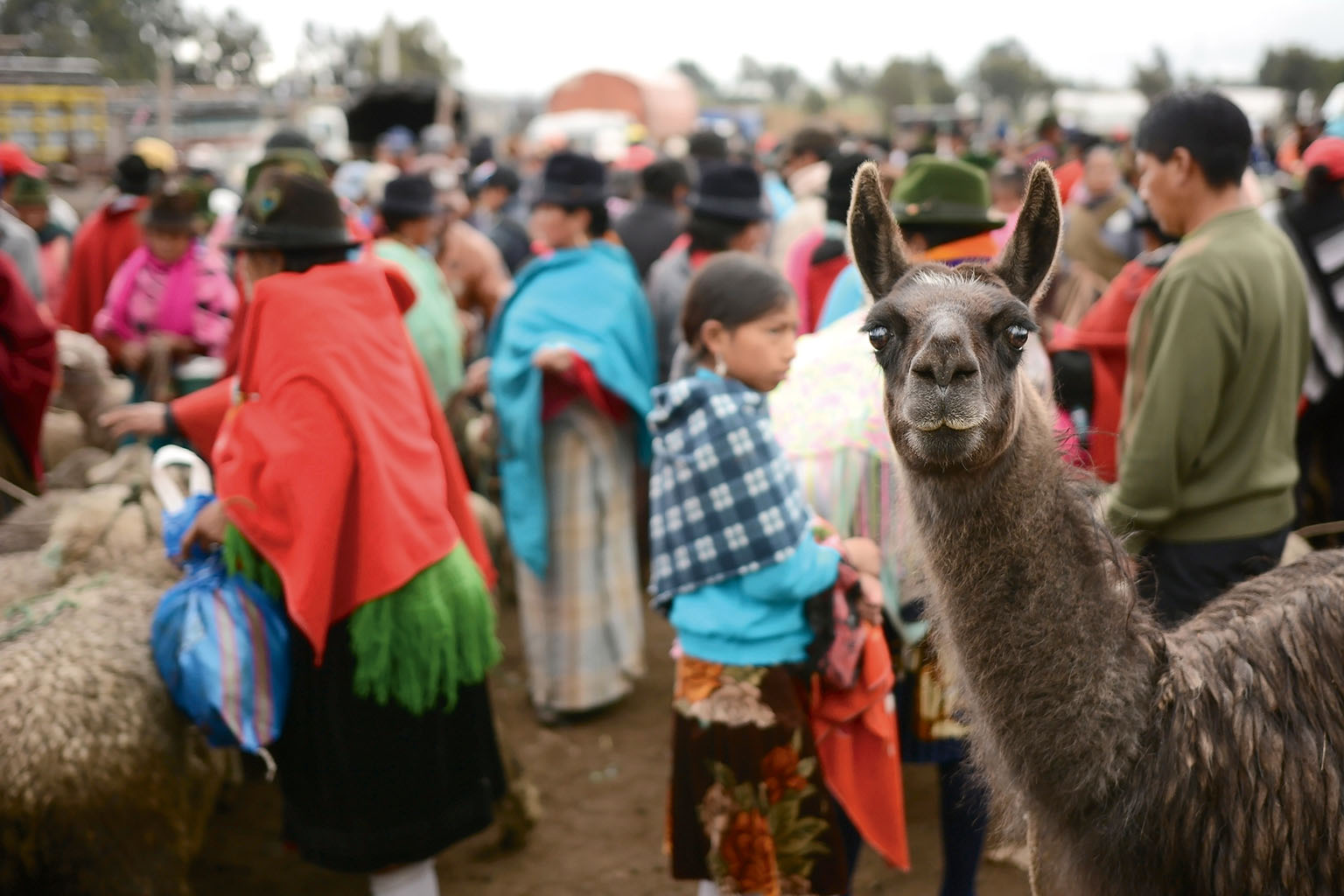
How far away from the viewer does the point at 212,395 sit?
3672 mm

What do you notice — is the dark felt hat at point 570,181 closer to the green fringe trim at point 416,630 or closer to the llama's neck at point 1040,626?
the green fringe trim at point 416,630

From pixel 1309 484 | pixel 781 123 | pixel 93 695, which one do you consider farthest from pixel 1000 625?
pixel 781 123

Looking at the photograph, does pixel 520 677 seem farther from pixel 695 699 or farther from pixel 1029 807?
pixel 1029 807

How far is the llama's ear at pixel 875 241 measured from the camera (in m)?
2.41

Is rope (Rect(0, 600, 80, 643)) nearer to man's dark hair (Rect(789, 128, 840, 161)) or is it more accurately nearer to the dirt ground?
the dirt ground

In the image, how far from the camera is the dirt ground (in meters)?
4.21

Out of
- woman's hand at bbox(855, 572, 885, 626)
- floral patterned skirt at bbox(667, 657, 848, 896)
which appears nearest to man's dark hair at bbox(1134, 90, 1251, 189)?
woman's hand at bbox(855, 572, 885, 626)

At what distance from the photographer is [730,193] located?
579 cm

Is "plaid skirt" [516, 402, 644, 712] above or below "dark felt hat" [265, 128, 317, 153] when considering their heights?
below

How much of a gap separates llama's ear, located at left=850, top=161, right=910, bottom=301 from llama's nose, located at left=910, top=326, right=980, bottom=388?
47 centimetres

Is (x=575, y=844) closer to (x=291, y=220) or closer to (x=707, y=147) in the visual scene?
(x=291, y=220)

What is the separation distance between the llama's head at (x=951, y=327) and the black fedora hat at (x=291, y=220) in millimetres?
1643

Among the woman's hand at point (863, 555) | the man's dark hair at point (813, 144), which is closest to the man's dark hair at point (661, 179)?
the man's dark hair at point (813, 144)

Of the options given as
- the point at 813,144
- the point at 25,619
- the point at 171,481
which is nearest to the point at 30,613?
the point at 25,619
